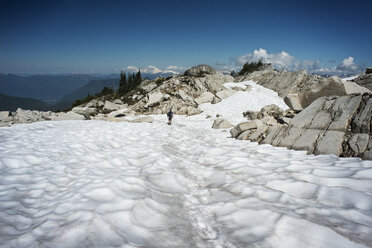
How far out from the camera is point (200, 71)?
3916cm

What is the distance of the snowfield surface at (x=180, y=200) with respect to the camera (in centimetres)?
291

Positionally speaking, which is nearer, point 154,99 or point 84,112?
point 84,112

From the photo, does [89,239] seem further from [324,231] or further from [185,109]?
[185,109]

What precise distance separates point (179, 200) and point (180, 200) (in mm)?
27

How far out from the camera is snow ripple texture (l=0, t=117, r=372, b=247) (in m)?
2.91

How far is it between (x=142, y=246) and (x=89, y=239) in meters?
0.87

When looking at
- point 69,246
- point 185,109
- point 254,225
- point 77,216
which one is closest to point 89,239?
point 69,246

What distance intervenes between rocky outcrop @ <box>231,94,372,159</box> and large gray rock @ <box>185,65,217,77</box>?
1170 inches

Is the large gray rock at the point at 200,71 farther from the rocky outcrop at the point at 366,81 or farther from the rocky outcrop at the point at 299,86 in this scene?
the rocky outcrop at the point at 366,81

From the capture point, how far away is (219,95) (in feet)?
102

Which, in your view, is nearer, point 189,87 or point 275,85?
point 189,87

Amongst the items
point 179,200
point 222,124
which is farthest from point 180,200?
point 222,124

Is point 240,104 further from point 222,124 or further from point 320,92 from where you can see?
point 320,92

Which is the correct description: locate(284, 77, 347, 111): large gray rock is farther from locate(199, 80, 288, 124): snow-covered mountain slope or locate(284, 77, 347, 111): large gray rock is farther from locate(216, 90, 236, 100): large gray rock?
locate(216, 90, 236, 100): large gray rock
